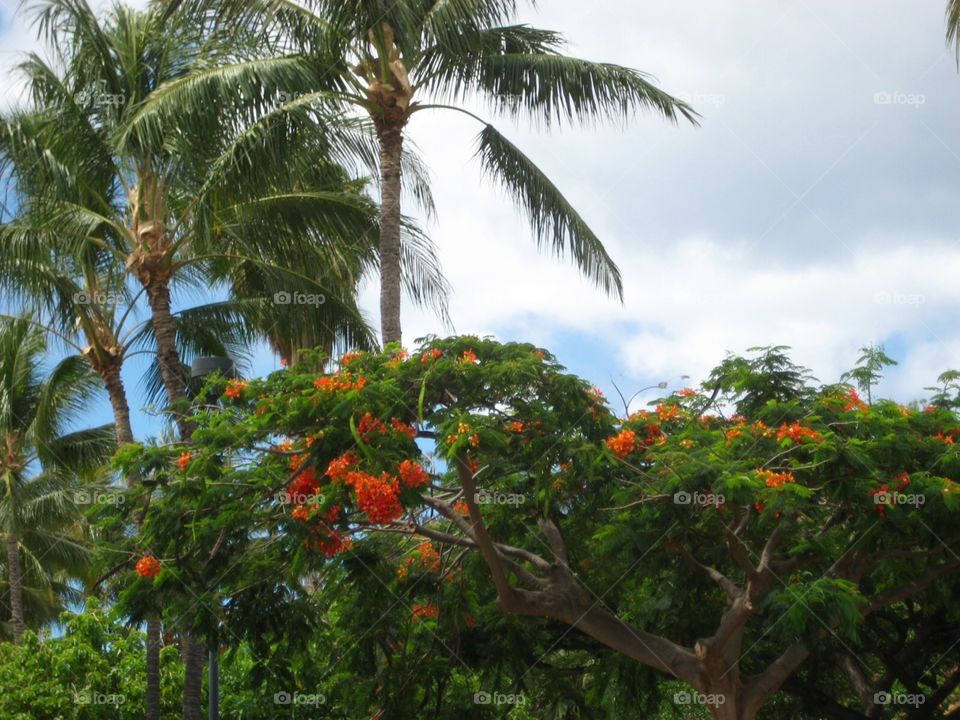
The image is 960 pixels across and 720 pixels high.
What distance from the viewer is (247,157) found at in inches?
555

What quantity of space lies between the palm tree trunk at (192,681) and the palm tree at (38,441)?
7113 millimetres

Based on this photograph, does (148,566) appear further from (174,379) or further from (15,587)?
(15,587)

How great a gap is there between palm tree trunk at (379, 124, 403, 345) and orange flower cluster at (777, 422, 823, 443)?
18.1 feet

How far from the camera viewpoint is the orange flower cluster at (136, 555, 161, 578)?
36.0 feet

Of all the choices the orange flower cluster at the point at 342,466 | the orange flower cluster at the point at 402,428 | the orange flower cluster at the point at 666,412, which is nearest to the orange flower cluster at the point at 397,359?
the orange flower cluster at the point at 402,428

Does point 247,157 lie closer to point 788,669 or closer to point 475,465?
point 475,465

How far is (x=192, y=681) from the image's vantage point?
15383 millimetres

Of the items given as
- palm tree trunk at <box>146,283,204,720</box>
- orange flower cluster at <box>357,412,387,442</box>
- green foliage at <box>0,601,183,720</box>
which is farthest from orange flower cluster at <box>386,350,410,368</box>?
green foliage at <box>0,601,183,720</box>

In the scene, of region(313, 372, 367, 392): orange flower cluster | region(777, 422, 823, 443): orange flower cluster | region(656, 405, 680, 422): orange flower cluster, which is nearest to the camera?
region(313, 372, 367, 392): orange flower cluster

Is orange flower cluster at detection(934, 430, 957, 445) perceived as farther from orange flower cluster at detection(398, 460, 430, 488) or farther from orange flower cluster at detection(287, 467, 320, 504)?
orange flower cluster at detection(287, 467, 320, 504)

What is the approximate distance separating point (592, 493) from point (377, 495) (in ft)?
8.49

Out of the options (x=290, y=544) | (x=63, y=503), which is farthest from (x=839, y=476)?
(x=63, y=503)

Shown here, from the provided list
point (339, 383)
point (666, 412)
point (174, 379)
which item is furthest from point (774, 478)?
point (174, 379)

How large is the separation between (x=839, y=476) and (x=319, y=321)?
27.5 feet
